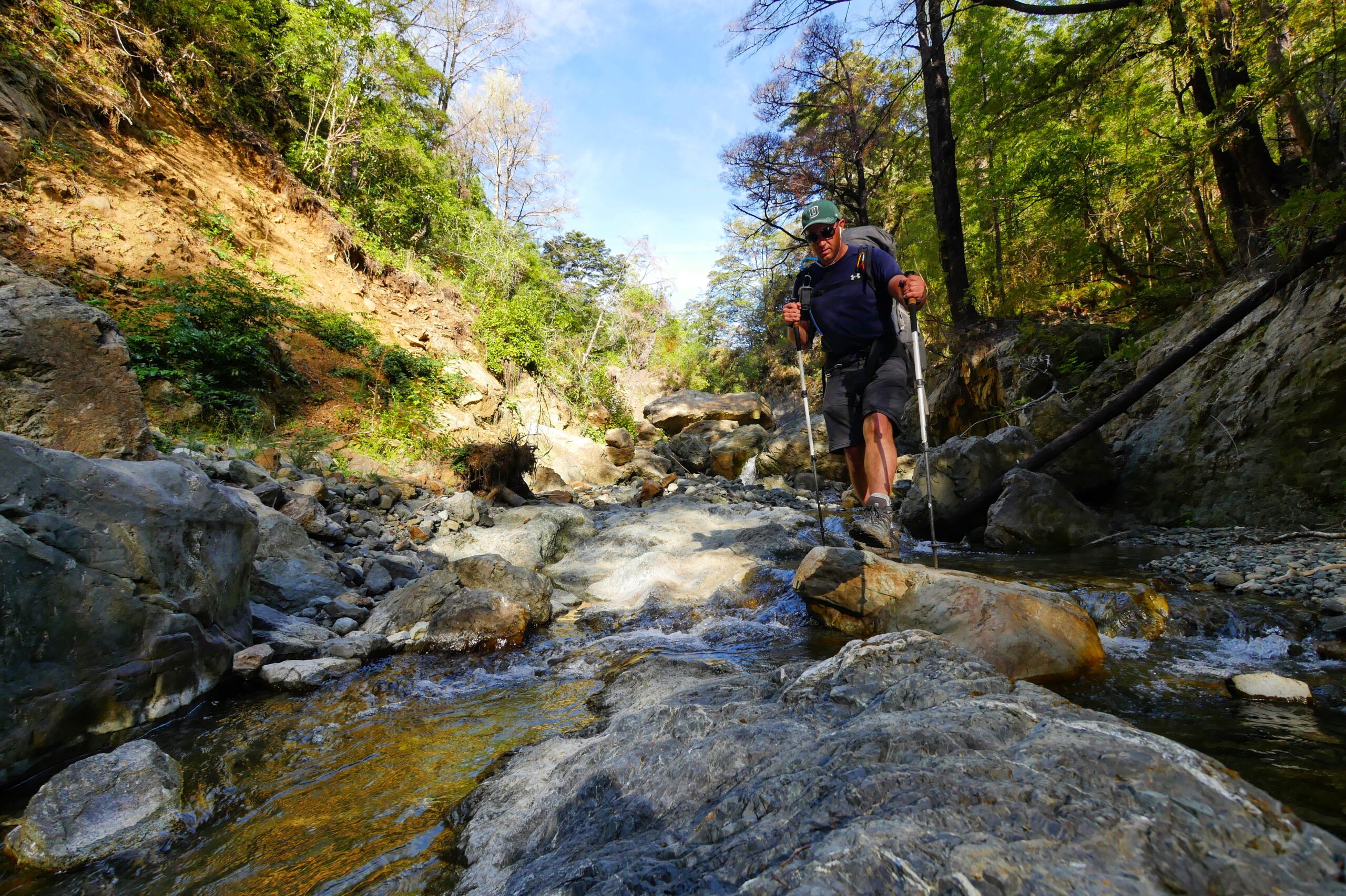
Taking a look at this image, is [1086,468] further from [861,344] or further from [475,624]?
[475,624]

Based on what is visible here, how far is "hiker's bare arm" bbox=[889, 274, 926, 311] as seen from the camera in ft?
13.2

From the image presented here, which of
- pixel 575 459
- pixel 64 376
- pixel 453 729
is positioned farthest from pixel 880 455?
pixel 575 459

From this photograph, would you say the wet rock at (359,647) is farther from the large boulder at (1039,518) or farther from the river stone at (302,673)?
the large boulder at (1039,518)

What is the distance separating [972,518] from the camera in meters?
7.68

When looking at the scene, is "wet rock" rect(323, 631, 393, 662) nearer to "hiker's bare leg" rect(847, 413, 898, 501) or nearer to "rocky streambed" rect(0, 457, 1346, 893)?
"rocky streambed" rect(0, 457, 1346, 893)

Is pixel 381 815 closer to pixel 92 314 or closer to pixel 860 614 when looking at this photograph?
pixel 860 614

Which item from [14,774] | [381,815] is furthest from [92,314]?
[381,815]

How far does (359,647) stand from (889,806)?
4226 millimetres

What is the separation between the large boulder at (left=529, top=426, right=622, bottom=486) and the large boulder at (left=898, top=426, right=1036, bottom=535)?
9.08m

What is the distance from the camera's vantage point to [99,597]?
296cm

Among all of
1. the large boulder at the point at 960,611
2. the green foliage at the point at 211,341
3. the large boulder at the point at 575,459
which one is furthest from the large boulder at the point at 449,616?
the large boulder at the point at 575,459

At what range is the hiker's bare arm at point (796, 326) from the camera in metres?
4.59

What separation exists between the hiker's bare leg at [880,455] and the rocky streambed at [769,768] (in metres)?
1.23

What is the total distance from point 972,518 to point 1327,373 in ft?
11.8
